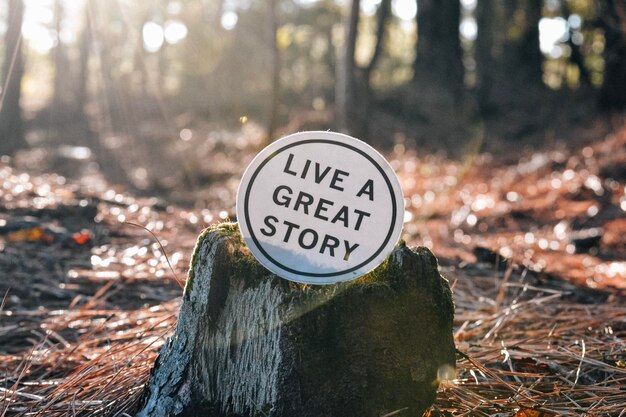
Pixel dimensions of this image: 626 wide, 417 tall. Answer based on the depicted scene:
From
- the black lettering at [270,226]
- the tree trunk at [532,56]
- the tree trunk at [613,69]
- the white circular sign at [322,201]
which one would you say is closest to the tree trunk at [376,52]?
the tree trunk at [613,69]

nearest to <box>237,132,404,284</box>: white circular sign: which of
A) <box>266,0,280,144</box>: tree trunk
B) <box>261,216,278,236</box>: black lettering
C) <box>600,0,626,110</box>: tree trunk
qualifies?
<box>261,216,278,236</box>: black lettering

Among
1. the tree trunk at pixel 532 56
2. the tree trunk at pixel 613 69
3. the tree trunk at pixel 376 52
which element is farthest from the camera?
the tree trunk at pixel 532 56

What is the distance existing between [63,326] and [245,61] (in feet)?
109

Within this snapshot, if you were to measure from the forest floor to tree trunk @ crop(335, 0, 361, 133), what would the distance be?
2743 mm

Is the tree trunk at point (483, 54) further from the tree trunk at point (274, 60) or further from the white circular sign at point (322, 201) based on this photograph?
the white circular sign at point (322, 201)

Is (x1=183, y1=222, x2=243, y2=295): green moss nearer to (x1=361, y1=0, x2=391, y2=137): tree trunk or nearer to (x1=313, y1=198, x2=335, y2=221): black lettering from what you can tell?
(x1=313, y1=198, x2=335, y2=221): black lettering

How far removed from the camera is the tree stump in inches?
71.7

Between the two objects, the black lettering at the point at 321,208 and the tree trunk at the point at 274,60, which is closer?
the black lettering at the point at 321,208

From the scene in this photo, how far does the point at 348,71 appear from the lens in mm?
11453

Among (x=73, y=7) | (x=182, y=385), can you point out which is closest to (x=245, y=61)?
(x=73, y=7)

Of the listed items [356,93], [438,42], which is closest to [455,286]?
[356,93]

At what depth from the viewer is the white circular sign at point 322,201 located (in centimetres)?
191

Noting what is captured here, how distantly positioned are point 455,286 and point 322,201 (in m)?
1.99

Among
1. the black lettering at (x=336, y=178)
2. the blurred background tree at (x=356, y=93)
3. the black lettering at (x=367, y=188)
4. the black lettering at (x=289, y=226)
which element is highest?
the black lettering at (x=336, y=178)
